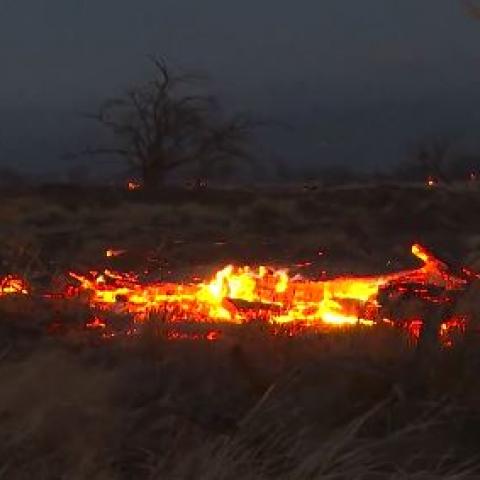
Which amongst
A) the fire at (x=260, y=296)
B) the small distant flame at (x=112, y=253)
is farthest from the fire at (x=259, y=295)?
the small distant flame at (x=112, y=253)

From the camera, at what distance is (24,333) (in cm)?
983

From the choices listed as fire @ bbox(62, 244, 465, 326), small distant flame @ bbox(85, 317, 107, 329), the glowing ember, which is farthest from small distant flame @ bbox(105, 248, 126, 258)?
small distant flame @ bbox(85, 317, 107, 329)

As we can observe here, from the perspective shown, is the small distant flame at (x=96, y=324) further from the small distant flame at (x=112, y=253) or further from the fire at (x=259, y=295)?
the small distant flame at (x=112, y=253)

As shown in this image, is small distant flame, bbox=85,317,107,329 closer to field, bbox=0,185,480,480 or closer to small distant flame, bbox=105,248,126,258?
field, bbox=0,185,480,480

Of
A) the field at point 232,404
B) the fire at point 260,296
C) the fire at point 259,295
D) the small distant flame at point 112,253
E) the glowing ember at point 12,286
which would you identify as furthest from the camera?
the small distant flame at point 112,253

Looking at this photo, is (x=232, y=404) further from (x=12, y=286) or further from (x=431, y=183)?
(x=431, y=183)

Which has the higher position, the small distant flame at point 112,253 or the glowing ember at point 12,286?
the small distant flame at point 112,253

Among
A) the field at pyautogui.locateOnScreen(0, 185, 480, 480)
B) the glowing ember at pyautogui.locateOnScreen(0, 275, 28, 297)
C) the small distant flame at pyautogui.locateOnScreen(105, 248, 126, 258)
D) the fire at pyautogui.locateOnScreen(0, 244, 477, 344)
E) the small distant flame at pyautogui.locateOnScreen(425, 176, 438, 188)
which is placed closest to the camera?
the field at pyautogui.locateOnScreen(0, 185, 480, 480)

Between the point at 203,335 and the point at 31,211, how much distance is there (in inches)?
721

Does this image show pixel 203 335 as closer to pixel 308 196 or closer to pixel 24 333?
pixel 24 333

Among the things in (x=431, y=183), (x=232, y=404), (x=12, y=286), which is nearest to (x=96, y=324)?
(x=12, y=286)

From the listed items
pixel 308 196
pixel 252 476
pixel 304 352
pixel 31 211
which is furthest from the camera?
pixel 308 196

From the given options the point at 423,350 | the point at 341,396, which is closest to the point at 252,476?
the point at 341,396

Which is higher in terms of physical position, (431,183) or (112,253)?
(431,183)
